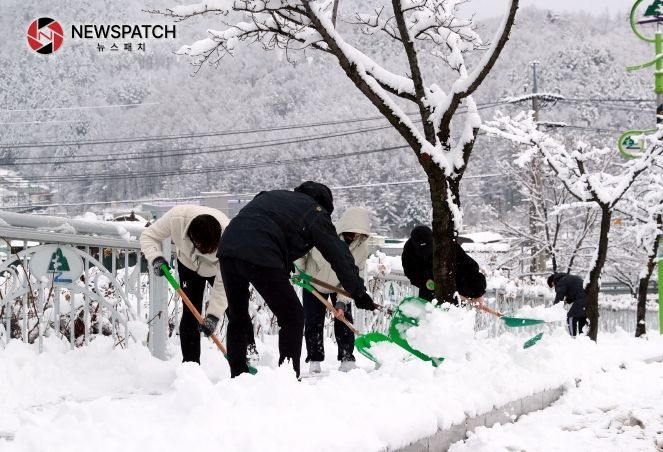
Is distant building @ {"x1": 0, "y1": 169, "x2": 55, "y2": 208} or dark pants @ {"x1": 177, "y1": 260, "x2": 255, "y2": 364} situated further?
distant building @ {"x1": 0, "y1": 169, "x2": 55, "y2": 208}

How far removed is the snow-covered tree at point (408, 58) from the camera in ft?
24.5

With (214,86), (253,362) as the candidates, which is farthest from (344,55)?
(214,86)

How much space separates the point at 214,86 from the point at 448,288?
3373 inches

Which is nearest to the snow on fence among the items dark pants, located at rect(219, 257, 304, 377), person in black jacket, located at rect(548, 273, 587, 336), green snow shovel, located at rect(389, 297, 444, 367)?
green snow shovel, located at rect(389, 297, 444, 367)

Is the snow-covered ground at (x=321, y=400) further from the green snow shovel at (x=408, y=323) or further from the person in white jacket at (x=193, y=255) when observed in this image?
the person in white jacket at (x=193, y=255)

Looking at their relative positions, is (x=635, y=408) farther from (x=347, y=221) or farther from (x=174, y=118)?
(x=174, y=118)

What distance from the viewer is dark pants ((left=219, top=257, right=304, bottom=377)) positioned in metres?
4.82

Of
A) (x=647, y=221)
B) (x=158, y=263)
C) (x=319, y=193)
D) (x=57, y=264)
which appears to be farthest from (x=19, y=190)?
(x=319, y=193)

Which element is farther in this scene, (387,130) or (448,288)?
(387,130)

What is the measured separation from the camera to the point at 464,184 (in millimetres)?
61406

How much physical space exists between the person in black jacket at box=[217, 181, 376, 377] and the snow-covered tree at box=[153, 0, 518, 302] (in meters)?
2.70

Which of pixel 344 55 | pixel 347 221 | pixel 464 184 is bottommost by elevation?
pixel 464 184

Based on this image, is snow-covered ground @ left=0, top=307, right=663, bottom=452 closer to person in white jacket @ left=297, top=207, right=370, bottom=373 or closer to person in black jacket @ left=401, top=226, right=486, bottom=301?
person in white jacket @ left=297, top=207, right=370, bottom=373

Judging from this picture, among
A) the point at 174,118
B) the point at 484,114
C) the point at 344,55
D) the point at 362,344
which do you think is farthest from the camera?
the point at 174,118
